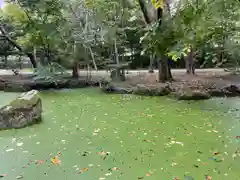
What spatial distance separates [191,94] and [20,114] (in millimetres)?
4899

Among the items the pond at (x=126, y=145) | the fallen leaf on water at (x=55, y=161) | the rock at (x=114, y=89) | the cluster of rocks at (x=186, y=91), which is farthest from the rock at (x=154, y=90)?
the fallen leaf on water at (x=55, y=161)

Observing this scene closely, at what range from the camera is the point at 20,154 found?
3.75m

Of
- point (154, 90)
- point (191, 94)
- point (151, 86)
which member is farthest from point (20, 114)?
point (151, 86)

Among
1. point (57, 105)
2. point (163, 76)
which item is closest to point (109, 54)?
point (163, 76)

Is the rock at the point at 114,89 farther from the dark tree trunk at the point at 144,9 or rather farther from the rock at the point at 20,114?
the rock at the point at 20,114

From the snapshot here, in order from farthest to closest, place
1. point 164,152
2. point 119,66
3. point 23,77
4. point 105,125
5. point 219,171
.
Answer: point 23,77, point 119,66, point 105,125, point 164,152, point 219,171

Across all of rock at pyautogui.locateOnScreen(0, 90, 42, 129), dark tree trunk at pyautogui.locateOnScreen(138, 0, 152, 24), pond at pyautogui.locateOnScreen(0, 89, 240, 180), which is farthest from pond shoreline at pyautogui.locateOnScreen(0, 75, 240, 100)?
rock at pyautogui.locateOnScreen(0, 90, 42, 129)

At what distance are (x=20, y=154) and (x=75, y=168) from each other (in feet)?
3.16

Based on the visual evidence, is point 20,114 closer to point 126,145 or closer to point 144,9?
point 126,145

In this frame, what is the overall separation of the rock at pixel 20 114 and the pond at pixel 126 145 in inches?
8.1

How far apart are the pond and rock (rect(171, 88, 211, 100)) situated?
114 centimetres

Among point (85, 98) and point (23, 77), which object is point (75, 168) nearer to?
point (85, 98)

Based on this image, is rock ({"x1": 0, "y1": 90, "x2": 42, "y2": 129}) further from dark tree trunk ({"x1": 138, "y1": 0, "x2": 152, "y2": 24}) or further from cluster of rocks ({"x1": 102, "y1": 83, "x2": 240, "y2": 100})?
dark tree trunk ({"x1": 138, "y1": 0, "x2": 152, "y2": 24})

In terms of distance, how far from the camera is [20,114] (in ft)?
17.1
